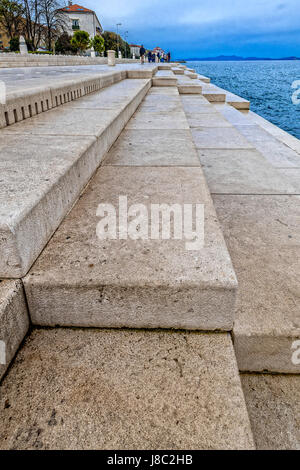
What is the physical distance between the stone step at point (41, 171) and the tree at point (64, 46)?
214 feet

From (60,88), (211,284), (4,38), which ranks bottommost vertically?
(211,284)

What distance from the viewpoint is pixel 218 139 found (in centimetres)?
446

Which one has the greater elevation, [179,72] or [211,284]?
[179,72]

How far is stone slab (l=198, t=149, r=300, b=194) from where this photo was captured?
9.53 feet

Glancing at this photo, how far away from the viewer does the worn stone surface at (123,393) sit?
102cm

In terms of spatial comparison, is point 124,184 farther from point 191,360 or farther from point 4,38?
point 4,38

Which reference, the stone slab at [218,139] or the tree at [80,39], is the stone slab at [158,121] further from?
the tree at [80,39]

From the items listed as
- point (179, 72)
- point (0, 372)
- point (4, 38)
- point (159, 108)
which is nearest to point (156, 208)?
point (0, 372)

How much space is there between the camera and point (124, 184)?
2.33 metres

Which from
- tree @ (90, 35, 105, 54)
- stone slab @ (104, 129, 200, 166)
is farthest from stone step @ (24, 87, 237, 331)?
tree @ (90, 35, 105, 54)

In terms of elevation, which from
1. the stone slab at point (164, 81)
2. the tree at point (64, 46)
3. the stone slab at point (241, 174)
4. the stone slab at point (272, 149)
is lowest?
the stone slab at point (272, 149)

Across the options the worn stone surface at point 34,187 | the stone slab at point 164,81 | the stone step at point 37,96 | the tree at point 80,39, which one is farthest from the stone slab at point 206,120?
the tree at point 80,39

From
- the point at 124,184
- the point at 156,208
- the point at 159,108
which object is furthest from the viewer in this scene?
the point at 159,108

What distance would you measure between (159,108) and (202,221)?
169 inches
